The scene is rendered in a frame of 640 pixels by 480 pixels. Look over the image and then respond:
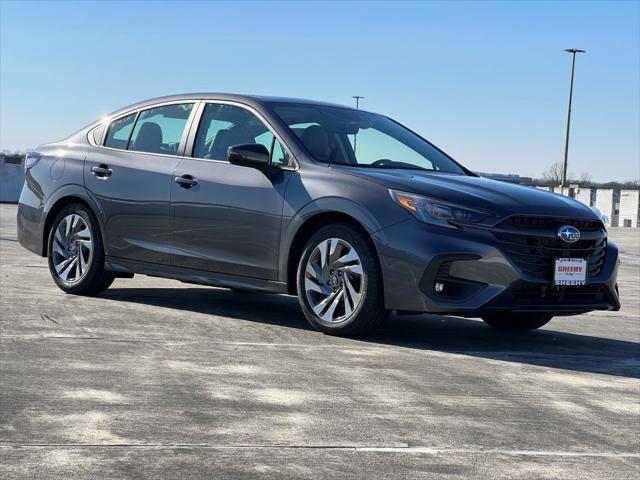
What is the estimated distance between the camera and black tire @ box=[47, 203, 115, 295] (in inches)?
342

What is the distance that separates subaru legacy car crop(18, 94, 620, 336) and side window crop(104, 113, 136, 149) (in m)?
0.01

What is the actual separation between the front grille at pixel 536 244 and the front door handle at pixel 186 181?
2.38m

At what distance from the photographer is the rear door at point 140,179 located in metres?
8.26

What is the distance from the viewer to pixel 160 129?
28.3 feet

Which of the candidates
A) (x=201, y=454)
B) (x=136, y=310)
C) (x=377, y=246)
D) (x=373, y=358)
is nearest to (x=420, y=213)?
(x=377, y=246)

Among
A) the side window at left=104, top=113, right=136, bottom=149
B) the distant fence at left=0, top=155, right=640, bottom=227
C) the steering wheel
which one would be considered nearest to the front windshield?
the steering wheel

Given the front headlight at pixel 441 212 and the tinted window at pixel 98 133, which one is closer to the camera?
the front headlight at pixel 441 212

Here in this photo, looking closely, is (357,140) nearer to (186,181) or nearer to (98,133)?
(186,181)

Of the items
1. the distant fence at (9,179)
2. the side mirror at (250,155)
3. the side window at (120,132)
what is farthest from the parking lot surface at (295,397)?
the distant fence at (9,179)

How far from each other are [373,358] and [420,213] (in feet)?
3.18

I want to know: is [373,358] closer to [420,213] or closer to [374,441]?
[420,213]

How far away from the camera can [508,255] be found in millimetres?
6711

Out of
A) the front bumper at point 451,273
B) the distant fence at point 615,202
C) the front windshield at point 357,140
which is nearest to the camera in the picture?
the front bumper at point 451,273

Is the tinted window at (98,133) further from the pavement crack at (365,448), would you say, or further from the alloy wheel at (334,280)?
the pavement crack at (365,448)
